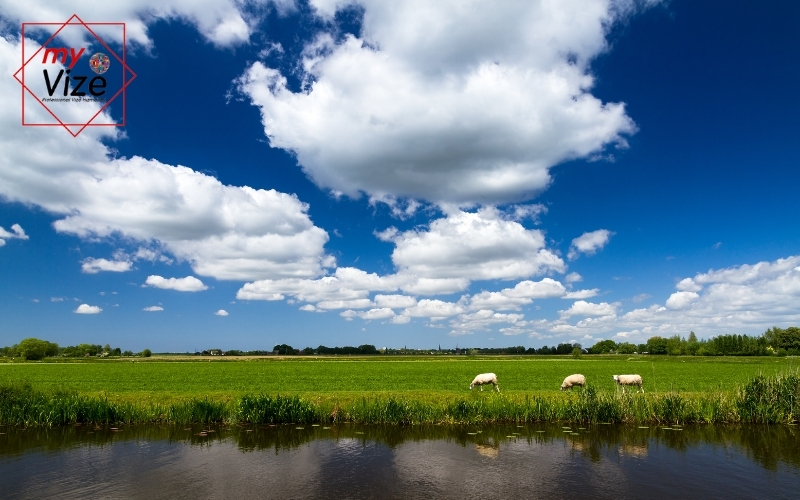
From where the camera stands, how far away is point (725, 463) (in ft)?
50.3

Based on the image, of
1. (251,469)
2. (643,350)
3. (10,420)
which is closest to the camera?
(251,469)

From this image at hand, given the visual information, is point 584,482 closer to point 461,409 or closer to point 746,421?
point 461,409

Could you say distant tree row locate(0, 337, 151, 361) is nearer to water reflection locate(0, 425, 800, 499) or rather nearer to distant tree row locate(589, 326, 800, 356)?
water reflection locate(0, 425, 800, 499)

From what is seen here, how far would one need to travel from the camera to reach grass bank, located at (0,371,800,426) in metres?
21.6

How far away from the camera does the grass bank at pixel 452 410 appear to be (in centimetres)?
2161

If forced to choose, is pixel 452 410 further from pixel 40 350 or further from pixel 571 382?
pixel 40 350

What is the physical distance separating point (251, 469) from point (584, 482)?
10182 millimetres

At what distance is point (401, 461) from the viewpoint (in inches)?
608

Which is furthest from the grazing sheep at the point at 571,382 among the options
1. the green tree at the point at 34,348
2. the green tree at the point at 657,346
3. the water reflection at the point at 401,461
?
the green tree at the point at 34,348

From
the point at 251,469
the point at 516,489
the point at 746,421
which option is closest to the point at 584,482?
the point at 516,489

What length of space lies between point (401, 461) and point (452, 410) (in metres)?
7.07

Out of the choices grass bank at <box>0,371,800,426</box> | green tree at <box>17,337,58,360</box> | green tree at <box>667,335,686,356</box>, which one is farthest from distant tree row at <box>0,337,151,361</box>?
green tree at <box>667,335,686,356</box>

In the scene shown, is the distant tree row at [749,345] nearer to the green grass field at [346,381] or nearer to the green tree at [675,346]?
the green tree at [675,346]

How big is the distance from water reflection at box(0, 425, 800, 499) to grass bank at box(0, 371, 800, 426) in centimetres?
72
